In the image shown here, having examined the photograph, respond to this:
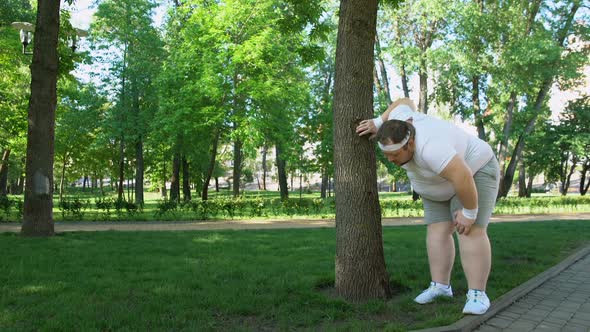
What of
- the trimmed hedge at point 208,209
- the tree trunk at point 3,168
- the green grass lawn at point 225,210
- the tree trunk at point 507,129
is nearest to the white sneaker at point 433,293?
the trimmed hedge at point 208,209

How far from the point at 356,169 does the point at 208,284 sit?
207cm

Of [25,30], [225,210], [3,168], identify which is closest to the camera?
[25,30]

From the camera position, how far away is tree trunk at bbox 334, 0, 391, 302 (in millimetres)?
4371

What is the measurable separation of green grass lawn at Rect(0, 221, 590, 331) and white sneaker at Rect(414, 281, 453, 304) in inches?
3.5

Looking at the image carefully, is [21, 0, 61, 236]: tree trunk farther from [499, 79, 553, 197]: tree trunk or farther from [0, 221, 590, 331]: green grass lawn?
[499, 79, 553, 197]: tree trunk

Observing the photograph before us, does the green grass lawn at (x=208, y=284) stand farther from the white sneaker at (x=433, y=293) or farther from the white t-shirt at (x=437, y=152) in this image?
the white t-shirt at (x=437, y=152)

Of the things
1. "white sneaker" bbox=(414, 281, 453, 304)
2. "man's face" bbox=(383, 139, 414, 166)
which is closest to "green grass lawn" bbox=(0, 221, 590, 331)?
"white sneaker" bbox=(414, 281, 453, 304)

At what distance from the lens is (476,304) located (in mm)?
3920

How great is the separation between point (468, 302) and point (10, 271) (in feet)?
17.0

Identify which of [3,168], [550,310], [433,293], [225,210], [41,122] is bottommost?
[550,310]

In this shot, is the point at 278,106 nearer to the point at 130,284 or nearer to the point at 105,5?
the point at 105,5

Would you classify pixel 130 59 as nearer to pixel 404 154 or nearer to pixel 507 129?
pixel 507 129

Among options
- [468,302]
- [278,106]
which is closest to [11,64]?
[278,106]

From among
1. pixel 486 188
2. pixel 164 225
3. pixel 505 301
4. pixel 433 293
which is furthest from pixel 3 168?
pixel 486 188
